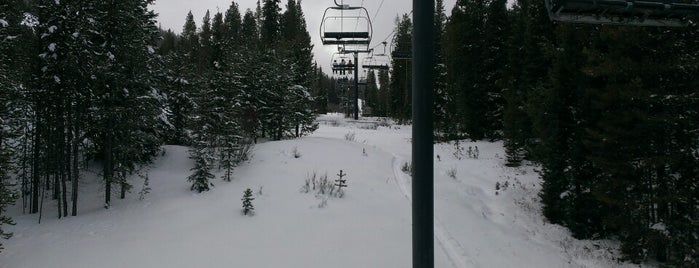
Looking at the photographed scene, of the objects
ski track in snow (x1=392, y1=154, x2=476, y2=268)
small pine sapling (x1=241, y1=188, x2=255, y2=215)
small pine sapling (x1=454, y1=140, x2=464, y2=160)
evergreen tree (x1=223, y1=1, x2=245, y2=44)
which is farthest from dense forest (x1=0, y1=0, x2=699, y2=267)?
evergreen tree (x1=223, y1=1, x2=245, y2=44)

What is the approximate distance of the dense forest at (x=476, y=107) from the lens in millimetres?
9250

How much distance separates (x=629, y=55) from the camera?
384 inches

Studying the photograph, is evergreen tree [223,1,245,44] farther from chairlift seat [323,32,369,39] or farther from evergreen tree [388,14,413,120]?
chairlift seat [323,32,369,39]

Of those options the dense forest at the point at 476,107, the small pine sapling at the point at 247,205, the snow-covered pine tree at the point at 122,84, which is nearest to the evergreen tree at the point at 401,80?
the dense forest at the point at 476,107

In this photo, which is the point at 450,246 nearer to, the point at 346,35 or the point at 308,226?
the point at 308,226

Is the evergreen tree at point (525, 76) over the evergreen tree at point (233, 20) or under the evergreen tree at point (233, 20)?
under

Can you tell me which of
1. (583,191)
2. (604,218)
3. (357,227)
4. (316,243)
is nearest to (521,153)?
(583,191)

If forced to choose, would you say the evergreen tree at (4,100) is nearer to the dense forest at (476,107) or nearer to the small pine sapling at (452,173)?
the dense forest at (476,107)

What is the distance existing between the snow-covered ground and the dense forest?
3.91 ft

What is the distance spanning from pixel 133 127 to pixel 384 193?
472 inches

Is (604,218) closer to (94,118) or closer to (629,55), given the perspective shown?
(629,55)

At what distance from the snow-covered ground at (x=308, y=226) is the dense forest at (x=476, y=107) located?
1.19 meters

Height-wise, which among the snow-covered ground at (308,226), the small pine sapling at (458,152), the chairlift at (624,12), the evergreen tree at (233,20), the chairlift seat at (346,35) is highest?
the evergreen tree at (233,20)

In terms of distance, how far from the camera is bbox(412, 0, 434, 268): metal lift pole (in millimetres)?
2650
